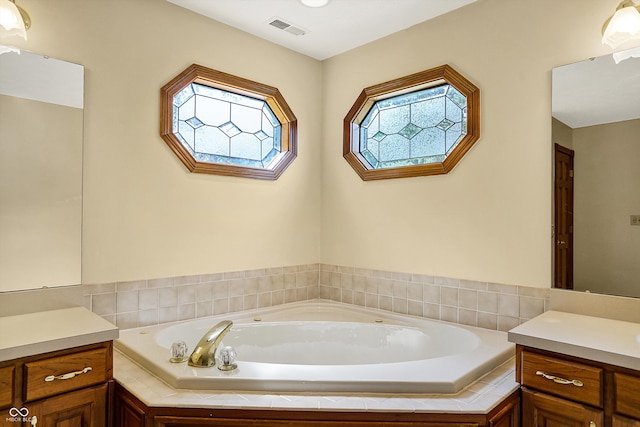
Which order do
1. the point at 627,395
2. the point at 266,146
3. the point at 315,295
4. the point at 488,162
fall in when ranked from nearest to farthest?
1. the point at 627,395
2. the point at 488,162
3. the point at 266,146
4. the point at 315,295

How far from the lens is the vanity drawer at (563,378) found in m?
1.56

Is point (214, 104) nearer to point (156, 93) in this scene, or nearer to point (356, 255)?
point (156, 93)

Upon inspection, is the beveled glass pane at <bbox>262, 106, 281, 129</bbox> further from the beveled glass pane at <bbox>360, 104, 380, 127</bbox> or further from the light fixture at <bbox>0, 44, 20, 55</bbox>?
the light fixture at <bbox>0, 44, 20, 55</bbox>

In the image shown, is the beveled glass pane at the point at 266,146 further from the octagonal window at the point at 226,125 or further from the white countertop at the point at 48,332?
the white countertop at the point at 48,332

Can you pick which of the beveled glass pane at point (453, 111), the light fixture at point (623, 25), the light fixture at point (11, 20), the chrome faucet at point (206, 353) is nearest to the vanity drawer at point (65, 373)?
the chrome faucet at point (206, 353)

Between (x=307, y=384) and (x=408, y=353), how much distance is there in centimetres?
108

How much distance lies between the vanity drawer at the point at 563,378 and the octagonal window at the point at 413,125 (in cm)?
128

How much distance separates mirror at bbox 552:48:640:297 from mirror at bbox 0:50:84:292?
8.30 ft

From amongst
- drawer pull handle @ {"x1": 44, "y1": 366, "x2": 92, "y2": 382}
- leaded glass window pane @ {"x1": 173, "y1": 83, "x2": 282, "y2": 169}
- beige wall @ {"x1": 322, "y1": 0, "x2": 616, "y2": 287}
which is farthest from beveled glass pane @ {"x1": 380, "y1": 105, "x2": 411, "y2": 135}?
drawer pull handle @ {"x1": 44, "y1": 366, "x2": 92, "y2": 382}

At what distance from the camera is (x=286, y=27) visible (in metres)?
2.82

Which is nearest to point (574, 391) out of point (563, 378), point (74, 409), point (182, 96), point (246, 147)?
point (563, 378)

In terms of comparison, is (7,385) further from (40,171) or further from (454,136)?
(454,136)

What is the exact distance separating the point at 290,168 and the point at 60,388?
2.03 meters

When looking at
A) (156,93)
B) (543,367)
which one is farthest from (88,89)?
(543,367)
